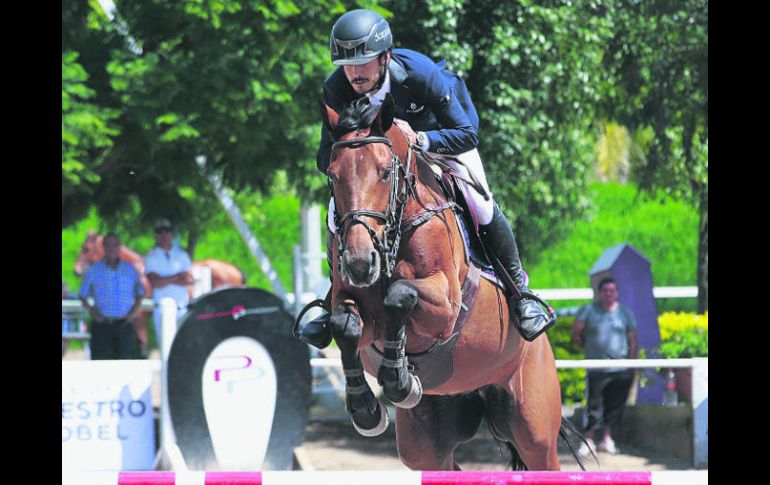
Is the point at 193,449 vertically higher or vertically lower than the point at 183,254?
lower

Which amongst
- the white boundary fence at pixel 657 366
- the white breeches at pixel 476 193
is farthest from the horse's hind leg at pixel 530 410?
the white boundary fence at pixel 657 366

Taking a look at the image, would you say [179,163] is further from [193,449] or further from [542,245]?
[542,245]

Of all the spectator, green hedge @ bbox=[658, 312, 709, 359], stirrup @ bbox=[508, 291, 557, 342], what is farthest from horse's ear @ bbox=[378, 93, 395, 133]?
green hedge @ bbox=[658, 312, 709, 359]

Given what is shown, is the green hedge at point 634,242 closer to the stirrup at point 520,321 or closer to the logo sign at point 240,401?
the logo sign at point 240,401

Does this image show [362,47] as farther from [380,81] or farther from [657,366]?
[657,366]

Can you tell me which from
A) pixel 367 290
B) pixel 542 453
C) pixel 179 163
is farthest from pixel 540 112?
pixel 367 290

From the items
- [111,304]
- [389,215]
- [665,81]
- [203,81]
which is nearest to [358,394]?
[389,215]

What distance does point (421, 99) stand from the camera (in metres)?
4.04

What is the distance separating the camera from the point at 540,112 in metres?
9.23

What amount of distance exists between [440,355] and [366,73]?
42.8 inches

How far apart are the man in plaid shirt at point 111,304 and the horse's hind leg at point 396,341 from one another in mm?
5999

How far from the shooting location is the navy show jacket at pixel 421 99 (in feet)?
13.0

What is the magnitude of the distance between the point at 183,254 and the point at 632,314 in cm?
417
